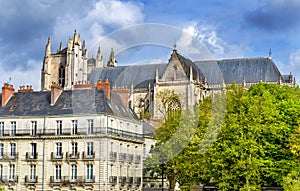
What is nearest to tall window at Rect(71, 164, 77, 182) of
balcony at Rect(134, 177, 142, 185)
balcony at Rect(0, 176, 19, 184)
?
balcony at Rect(0, 176, 19, 184)

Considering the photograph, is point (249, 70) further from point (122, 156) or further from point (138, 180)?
point (122, 156)

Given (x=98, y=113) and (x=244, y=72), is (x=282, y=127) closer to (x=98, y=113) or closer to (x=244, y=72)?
(x=98, y=113)

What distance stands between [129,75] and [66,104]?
175ft

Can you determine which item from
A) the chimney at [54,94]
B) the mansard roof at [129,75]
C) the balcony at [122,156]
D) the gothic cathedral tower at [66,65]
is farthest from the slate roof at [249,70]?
the chimney at [54,94]

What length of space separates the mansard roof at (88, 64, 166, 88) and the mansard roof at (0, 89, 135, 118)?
46.1 metres

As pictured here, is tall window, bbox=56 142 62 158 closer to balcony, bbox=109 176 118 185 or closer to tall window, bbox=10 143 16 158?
tall window, bbox=10 143 16 158

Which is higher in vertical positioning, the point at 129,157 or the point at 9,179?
the point at 129,157

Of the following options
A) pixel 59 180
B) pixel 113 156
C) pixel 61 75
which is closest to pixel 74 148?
pixel 59 180

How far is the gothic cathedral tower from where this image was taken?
102 metres

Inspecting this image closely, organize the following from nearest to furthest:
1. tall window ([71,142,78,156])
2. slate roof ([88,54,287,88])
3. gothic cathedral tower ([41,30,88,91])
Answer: tall window ([71,142,78,156]) < slate roof ([88,54,287,88]) < gothic cathedral tower ([41,30,88,91])

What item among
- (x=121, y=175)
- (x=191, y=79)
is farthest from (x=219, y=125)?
(x=191, y=79)

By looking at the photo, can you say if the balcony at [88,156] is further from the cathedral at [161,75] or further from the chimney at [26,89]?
the cathedral at [161,75]

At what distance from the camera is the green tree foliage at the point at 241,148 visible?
135 feet

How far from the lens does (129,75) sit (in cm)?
10194
